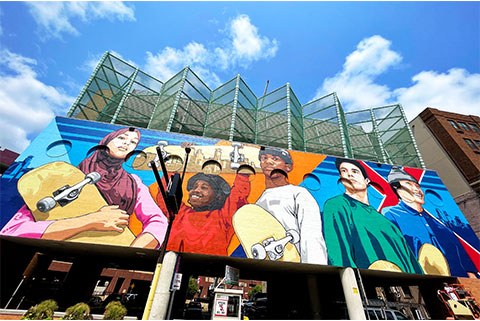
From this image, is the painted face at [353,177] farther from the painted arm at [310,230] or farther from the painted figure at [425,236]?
the painted arm at [310,230]

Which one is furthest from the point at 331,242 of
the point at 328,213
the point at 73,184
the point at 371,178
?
the point at 73,184

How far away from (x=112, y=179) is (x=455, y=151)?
40025 mm

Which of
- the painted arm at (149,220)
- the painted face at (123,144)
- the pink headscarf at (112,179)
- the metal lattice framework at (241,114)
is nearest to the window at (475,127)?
the metal lattice framework at (241,114)

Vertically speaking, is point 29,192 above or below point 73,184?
below

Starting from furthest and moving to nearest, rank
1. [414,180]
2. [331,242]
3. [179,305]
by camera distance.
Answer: [414,180] → [179,305] → [331,242]

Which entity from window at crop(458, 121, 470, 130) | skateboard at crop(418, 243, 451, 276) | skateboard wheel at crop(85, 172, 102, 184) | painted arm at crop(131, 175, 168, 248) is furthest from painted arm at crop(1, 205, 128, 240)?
window at crop(458, 121, 470, 130)

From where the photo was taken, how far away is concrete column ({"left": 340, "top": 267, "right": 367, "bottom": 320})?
13.1 metres

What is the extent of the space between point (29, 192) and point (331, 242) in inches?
783

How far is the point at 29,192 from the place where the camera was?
543 inches

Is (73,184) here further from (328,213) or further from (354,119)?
(354,119)

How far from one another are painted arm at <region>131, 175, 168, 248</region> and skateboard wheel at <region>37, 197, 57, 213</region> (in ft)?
16.1

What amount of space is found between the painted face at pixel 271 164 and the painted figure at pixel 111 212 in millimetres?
8420

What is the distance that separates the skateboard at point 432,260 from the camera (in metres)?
15.4

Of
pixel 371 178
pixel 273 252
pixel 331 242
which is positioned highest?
pixel 371 178
